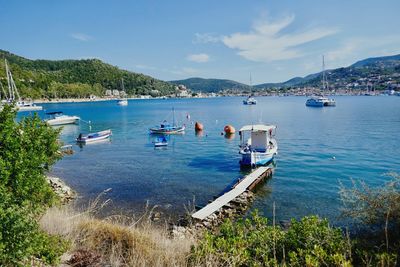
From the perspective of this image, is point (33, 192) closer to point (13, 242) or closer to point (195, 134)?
point (13, 242)

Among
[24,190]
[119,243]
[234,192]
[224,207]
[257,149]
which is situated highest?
[24,190]

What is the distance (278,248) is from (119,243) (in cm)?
408

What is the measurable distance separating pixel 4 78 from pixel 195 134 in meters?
118

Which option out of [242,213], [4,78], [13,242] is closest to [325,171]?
[242,213]

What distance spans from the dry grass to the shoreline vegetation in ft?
0.08

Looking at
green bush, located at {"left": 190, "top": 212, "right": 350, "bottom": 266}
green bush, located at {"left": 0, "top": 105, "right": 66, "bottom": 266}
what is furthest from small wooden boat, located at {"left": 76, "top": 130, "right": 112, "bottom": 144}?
green bush, located at {"left": 190, "top": 212, "right": 350, "bottom": 266}

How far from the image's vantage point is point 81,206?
17859 mm

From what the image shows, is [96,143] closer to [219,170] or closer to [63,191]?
[219,170]

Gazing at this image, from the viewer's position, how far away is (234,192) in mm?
19000

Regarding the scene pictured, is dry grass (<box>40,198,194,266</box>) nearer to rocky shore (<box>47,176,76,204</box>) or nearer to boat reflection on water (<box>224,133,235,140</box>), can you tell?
rocky shore (<box>47,176,76,204</box>)

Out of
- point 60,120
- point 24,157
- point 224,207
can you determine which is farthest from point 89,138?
point 24,157

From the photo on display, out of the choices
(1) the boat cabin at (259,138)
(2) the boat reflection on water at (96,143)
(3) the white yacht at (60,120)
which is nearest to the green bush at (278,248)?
(1) the boat cabin at (259,138)

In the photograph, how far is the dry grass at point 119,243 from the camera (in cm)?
663

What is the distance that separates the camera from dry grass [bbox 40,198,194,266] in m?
6.63
